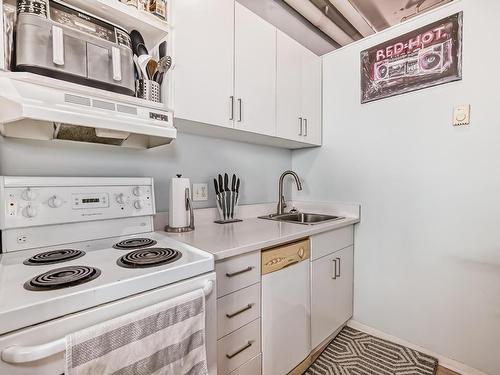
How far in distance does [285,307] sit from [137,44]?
152 centimetres

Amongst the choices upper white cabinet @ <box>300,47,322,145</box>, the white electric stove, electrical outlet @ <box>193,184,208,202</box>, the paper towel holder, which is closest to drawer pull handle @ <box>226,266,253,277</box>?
the white electric stove

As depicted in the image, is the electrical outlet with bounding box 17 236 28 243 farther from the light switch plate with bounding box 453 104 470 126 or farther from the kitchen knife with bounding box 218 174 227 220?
the light switch plate with bounding box 453 104 470 126

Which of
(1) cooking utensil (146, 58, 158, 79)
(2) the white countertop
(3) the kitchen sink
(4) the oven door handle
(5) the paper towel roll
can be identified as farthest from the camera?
(3) the kitchen sink

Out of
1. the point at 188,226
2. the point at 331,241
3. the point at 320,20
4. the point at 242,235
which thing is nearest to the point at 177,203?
the point at 188,226

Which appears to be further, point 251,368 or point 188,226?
point 188,226

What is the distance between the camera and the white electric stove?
566 mm

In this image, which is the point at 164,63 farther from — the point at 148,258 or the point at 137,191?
the point at 148,258

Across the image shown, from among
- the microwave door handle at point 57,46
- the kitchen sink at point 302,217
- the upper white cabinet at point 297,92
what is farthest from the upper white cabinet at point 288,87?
the microwave door handle at point 57,46

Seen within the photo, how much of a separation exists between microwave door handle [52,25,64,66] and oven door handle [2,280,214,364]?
0.91 metres

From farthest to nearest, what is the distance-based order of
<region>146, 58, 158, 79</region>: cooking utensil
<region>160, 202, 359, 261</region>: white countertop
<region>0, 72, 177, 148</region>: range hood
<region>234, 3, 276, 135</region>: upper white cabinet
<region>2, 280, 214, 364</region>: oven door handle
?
1. <region>234, 3, 276, 135</region>: upper white cabinet
2. <region>146, 58, 158, 79</region>: cooking utensil
3. <region>160, 202, 359, 261</region>: white countertop
4. <region>0, 72, 177, 148</region>: range hood
5. <region>2, 280, 214, 364</region>: oven door handle

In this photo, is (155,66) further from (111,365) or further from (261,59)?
(111,365)

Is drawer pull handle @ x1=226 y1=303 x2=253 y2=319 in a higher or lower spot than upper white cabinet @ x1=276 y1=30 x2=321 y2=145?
lower

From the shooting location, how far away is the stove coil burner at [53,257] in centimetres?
86

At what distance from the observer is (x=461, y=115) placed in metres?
1.48
